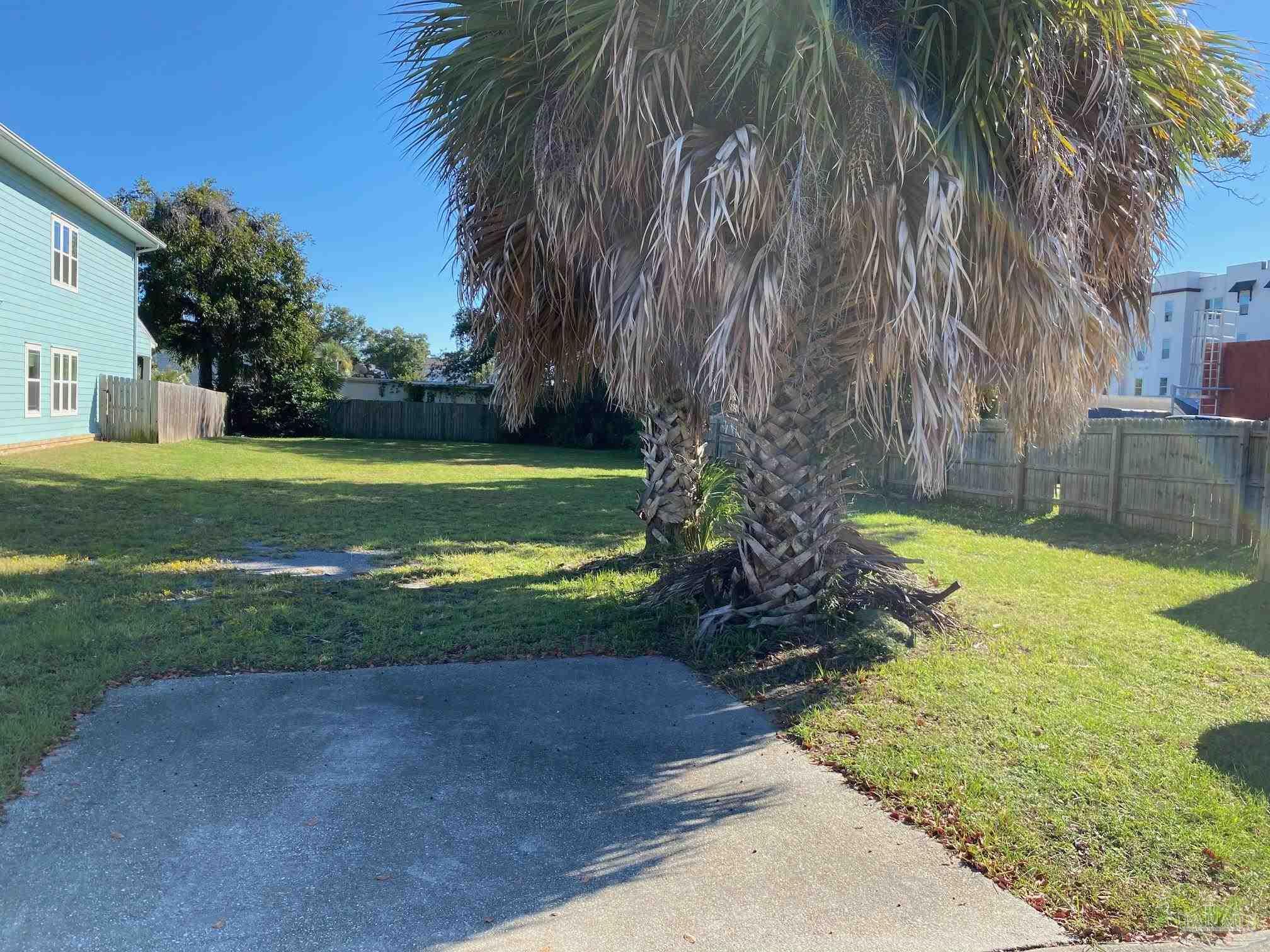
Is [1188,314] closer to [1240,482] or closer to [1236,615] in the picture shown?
[1240,482]

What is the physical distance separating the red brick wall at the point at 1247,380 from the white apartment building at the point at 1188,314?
18724 millimetres

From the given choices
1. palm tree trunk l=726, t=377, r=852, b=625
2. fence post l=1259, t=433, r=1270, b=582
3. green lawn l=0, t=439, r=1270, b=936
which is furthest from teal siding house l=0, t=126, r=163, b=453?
fence post l=1259, t=433, r=1270, b=582

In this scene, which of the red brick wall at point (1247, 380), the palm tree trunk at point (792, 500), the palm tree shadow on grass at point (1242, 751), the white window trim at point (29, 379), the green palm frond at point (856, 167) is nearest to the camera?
the palm tree shadow on grass at point (1242, 751)

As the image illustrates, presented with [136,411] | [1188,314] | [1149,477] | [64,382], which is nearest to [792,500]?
[1149,477]

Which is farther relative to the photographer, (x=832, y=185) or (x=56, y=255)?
(x=56, y=255)

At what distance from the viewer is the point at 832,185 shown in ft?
17.7

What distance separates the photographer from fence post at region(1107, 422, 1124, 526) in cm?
1176

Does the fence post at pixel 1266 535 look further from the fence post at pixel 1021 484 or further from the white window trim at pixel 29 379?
the white window trim at pixel 29 379

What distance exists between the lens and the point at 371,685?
5.39 metres

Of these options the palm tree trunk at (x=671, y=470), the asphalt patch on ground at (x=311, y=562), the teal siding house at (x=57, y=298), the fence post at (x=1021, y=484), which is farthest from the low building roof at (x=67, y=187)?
the fence post at (x=1021, y=484)

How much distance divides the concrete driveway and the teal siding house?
50.5ft

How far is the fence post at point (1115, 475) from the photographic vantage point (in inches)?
463

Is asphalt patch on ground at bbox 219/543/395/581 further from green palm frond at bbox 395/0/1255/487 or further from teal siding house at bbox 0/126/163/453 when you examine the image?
teal siding house at bbox 0/126/163/453

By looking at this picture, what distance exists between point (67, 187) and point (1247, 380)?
27701mm
